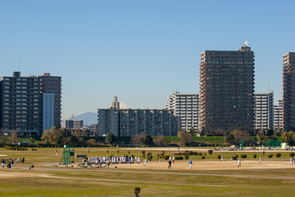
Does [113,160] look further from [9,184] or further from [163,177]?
[9,184]

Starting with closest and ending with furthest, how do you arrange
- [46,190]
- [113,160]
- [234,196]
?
[234,196] → [46,190] → [113,160]

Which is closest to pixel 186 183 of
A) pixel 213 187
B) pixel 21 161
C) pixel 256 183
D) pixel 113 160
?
pixel 213 187

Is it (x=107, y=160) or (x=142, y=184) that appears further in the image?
(x=107, y=160)

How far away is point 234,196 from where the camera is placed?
48.5 m

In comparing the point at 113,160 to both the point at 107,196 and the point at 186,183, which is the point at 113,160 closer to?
the point at 186,183

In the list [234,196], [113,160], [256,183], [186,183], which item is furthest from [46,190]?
[113,160]

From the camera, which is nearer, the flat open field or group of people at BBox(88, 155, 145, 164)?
the flat open field

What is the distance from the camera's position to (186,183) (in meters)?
61.0

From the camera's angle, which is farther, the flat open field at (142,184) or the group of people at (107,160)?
the group of people at (107,160)

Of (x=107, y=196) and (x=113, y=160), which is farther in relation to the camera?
(x=113, y=160)

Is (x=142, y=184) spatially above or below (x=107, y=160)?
above

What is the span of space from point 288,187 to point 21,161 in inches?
2669

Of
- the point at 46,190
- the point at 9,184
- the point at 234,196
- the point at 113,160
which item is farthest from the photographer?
the point at 113,160

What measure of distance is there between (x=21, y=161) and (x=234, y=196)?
221 ft
